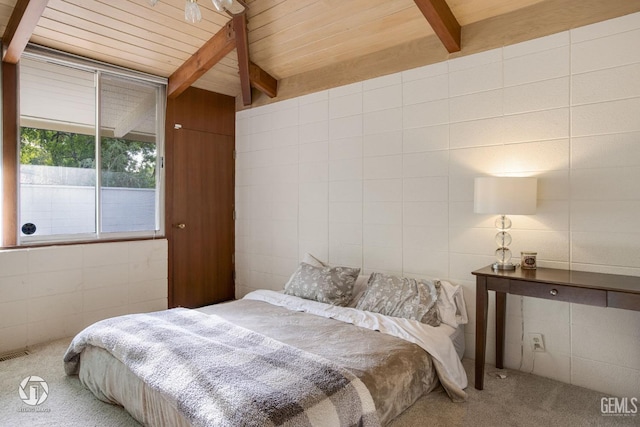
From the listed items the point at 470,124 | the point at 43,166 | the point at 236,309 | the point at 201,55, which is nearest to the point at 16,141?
the point at 43,166

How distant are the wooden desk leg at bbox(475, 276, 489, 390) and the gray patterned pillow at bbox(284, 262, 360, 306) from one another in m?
1.05

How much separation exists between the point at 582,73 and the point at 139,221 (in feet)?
13.2

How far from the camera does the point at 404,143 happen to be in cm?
319

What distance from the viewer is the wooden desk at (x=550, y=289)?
1.92 m

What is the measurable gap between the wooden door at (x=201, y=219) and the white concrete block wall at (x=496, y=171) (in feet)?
3.14

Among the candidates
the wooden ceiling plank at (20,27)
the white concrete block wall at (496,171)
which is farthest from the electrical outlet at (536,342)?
the wooden ceiling plank at (20,27)

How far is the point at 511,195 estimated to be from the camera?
234 centimetres

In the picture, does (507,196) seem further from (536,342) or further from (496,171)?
(536,342)

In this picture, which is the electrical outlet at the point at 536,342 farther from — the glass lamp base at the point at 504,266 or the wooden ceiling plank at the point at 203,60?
the wooden ceiling plank at the point at 203,60

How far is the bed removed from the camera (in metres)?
1.56

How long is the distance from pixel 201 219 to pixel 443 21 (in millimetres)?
3218

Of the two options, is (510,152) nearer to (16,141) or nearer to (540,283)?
(540,283)

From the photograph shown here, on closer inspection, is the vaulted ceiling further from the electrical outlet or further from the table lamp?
the electrical outlet

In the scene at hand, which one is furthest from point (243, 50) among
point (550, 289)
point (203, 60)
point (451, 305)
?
point (550, 289)
